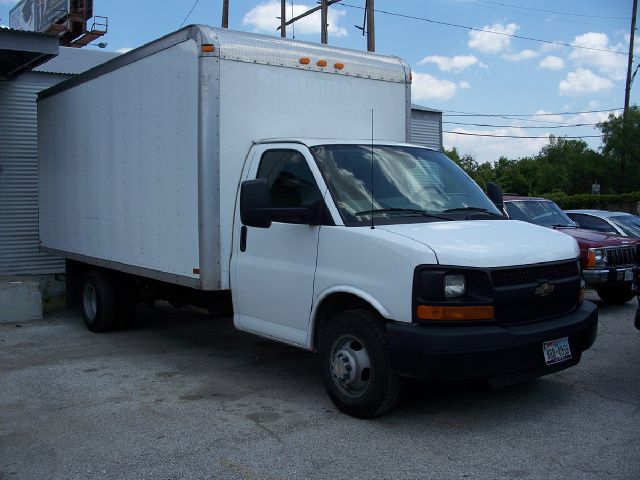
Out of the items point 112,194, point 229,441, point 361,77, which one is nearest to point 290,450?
point 229,441

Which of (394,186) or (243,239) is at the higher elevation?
(394,186)

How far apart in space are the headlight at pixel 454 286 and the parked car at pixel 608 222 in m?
9.31

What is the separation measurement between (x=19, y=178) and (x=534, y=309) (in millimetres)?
10588

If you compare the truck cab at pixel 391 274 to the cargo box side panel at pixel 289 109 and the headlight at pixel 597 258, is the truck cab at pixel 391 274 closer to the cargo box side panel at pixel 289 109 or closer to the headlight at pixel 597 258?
the cargo box side panel at pixel 289 109

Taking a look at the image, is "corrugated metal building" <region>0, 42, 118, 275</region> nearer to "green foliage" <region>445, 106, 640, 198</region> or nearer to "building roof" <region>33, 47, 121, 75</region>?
"building roof" <region>33, 47, 121, 75</region>

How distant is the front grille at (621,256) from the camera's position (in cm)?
1016

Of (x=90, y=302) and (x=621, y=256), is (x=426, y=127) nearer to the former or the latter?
(x=621, y=256)

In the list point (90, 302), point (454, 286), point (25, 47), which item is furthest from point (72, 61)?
point (454, 286)

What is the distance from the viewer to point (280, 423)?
208 inches

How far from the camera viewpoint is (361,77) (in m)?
7.30

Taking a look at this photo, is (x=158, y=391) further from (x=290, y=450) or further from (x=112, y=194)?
(x=112, y=194)

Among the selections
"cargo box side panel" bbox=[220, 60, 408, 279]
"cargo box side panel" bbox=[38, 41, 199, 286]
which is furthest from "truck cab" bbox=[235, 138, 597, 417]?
"cargo box side panel" bbox=[38, 41, 199, 286]

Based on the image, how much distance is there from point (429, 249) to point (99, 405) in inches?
123

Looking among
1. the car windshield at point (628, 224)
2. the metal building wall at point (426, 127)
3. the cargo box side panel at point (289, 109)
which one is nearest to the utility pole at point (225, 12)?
the metal building wall at point (426, 127)
